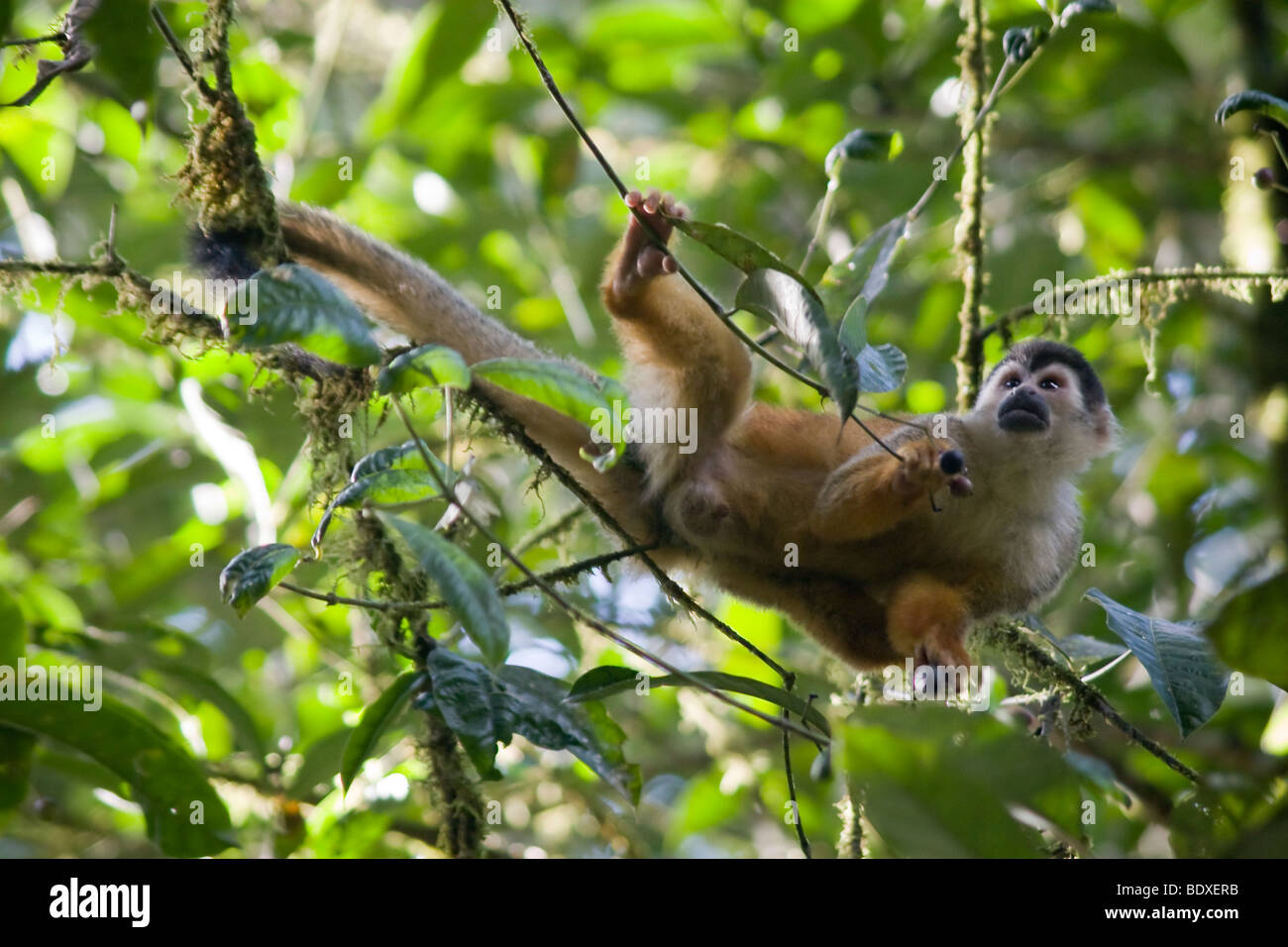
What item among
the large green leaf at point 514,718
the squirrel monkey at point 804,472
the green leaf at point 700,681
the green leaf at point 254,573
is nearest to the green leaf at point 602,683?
the green leaf at point 700,681

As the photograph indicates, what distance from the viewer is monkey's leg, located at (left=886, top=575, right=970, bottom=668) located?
10.5ft

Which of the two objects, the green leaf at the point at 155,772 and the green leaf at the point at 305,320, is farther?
the green leaf at the point at 155,772

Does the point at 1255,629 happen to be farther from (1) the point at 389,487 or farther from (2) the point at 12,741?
(2) the point at 12,741

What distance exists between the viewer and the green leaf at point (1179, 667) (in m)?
2.38

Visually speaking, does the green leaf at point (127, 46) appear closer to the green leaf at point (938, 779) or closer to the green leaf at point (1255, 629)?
the green leaf at point (938, 779)

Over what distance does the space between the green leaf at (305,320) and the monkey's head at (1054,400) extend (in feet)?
7.57

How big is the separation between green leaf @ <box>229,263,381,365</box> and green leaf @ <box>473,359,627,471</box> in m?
0.23

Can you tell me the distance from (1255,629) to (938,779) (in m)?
0.52

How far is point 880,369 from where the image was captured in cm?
251

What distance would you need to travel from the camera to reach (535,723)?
2545 mm

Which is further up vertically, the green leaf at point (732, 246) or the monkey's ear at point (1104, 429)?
the monkey's ear at point (1104, 429)

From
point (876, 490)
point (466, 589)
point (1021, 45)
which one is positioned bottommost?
point (466, 589)

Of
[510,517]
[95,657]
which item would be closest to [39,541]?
[95,657]

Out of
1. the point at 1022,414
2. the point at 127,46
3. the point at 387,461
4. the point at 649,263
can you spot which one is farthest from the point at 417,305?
the point at 1022,414
